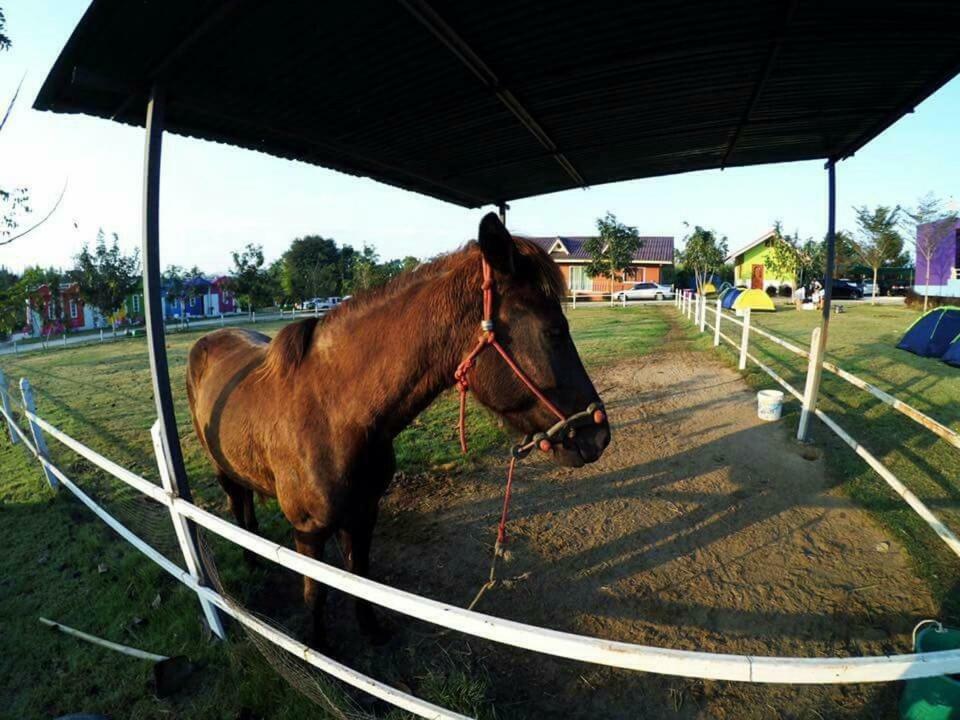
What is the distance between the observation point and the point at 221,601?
237 centimetres

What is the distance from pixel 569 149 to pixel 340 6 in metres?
2.62

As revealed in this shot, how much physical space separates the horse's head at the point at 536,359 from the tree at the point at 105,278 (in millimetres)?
29016

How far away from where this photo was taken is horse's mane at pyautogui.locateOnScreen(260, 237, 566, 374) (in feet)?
6.38

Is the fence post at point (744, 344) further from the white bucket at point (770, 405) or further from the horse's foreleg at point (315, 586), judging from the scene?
the horse's foreleg at point (315, 586)

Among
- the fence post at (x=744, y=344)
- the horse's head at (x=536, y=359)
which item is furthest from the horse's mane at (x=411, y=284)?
the fence post at (x=744, y=344)

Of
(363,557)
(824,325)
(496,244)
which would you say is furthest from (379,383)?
(824,325)

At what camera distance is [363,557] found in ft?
9.00

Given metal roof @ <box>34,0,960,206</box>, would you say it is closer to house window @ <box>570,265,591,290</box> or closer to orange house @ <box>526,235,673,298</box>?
orange house @ <box>526,235,673,298</box>

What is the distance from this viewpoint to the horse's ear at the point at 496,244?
1.73m

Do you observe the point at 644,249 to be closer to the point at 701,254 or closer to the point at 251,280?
the point at 701,254

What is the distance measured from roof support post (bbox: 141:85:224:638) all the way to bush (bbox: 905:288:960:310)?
27714 millimetres

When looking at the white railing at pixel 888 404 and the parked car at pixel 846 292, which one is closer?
the white railing at pixel 888 404

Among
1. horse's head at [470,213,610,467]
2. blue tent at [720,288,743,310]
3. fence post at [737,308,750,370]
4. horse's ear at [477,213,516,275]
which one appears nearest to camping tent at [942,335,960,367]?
fence post at [737,308,750,370]

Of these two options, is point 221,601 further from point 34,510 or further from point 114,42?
point 34,510
